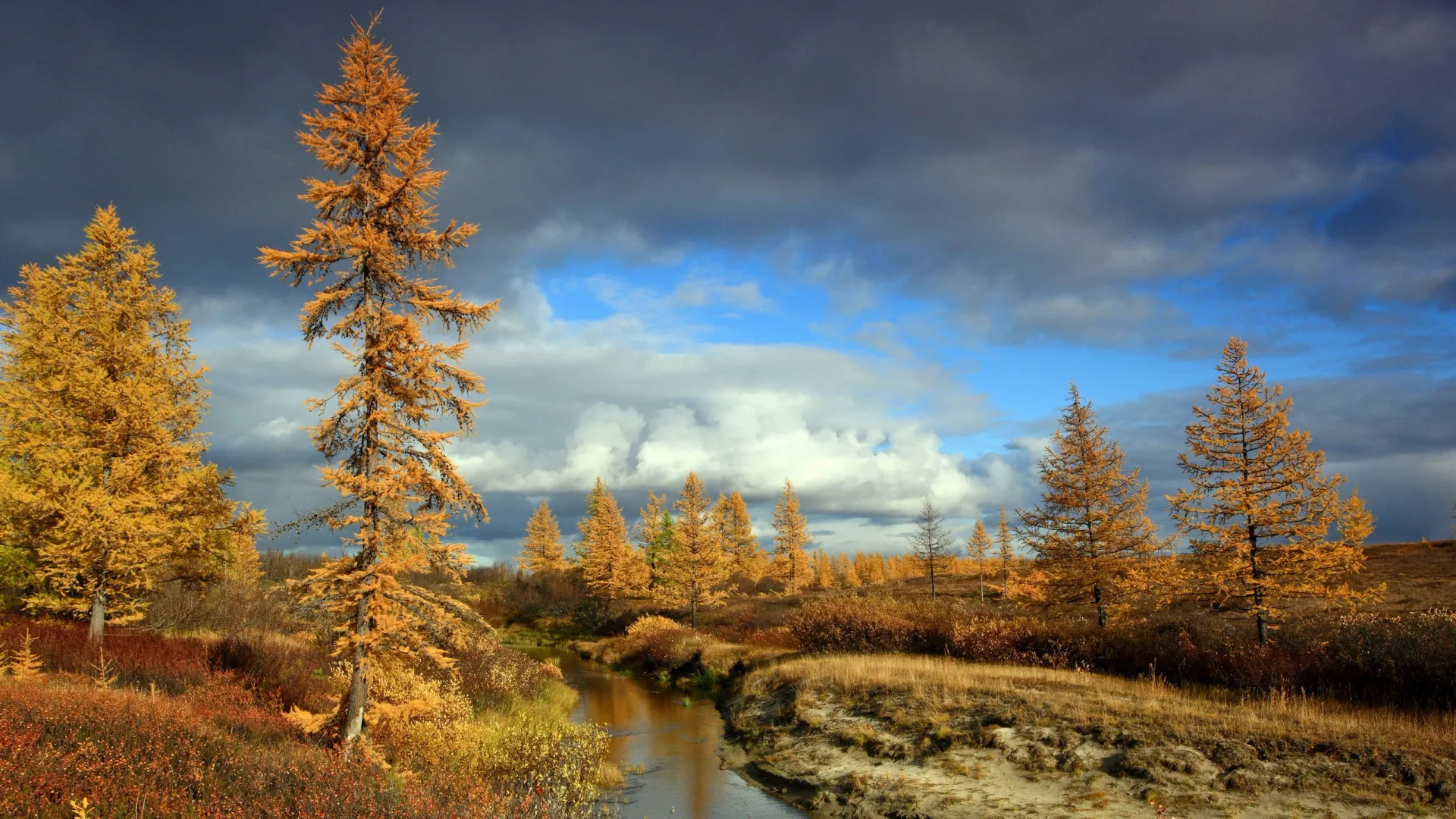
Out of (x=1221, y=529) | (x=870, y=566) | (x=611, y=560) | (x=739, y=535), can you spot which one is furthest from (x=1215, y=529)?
(x=870, y=566)

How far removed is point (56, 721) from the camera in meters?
9.86

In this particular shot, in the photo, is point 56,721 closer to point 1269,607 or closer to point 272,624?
point 272,624

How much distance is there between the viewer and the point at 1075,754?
14.5 metres

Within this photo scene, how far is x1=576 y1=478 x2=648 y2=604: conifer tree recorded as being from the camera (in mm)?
61781

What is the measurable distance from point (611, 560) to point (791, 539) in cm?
2400

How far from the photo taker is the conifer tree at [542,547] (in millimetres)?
89875

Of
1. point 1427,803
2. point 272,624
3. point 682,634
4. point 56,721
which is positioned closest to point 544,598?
point 682,634

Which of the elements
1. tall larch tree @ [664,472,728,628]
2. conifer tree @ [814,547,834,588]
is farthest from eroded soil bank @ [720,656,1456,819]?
conifer tree @ [814,547,834,588]

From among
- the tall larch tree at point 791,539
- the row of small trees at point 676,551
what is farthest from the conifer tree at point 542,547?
the tall larch tree at point 791,539

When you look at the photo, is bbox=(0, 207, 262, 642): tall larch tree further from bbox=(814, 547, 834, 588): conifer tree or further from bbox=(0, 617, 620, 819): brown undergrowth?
bbox=(814, 547, 834, 588): conifer tree

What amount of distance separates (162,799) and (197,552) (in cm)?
1703

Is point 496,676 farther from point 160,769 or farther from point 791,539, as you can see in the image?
point 791,539

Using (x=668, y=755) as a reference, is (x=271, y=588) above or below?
above

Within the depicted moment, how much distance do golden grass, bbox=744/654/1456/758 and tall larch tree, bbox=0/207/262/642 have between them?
64.1ft
